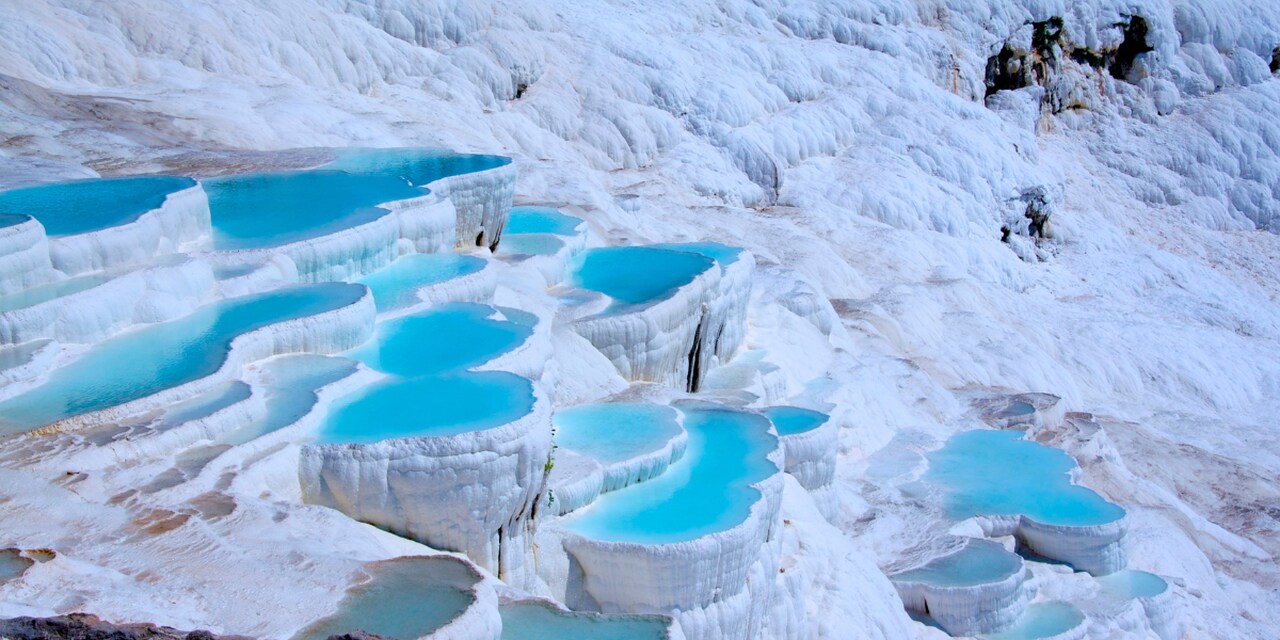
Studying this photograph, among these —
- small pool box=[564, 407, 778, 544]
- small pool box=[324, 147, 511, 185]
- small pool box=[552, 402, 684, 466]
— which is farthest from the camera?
small pool box=[324, 147, 511, 185]

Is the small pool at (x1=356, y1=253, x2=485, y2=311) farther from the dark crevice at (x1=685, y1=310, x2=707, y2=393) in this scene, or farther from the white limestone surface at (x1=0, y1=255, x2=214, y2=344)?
the dark crevice at (x1=685, y1=310, x2=707, y2=393)

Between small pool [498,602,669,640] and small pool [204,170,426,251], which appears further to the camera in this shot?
small pool [204,170,426,251]

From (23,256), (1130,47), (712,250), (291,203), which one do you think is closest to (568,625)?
(23,256)

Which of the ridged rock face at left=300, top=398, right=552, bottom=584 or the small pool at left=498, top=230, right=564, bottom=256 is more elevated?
the ridged rock face at left=300, top=398, right=552, bottom=584

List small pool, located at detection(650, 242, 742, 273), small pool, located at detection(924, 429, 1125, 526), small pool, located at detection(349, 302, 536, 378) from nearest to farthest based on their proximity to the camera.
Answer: small pool, located at detection(349, 302, 536, 378)
small pool, located at detection(924, 429, 1125, 526)
small pool, located at detection(650, 242, 742, 273)

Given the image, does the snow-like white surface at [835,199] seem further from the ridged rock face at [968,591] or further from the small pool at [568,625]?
the small pool at [568,625]

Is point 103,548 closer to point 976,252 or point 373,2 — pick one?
point 373,2

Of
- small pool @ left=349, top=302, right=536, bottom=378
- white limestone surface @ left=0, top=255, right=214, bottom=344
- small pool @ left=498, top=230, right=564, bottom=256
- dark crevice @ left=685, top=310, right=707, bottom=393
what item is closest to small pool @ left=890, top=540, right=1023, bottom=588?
dark crevice @ left=685, top=310, right=707, bottom=393
